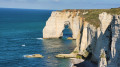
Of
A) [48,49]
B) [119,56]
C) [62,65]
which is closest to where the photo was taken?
[119,56]

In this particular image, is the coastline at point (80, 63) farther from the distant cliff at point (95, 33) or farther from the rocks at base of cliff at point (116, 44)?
the rocks at base of cliff at point (116, 44)

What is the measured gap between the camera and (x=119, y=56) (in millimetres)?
32438

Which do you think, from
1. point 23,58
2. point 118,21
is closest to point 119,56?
point 118,21

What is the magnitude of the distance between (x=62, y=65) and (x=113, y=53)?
80.0ft

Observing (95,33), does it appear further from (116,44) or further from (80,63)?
(116,44)

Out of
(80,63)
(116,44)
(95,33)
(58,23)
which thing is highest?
(58,23)

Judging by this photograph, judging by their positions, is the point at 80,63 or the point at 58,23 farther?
the point at 58,23

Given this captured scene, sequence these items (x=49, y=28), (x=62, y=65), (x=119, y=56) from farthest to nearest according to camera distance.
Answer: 1. (x=49, y=28)
2. (x=62, y=65)
3. (x=119, y=56)

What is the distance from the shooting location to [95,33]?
5300 cm

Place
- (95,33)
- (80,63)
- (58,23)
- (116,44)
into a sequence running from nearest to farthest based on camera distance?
(116,44) → (95,33) → (80,63) → (58,23)

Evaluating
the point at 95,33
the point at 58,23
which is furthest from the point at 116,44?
the point at 58,23

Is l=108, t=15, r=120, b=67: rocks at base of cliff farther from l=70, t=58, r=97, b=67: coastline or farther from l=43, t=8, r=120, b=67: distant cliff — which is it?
l=70, t=58, r=97, b=67: coastline

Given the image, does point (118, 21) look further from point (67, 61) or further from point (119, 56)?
point (67, 61)

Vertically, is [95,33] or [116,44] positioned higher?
[95,33]
